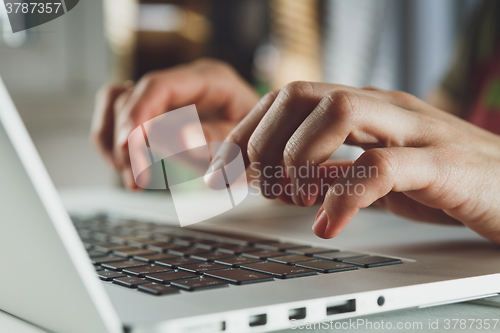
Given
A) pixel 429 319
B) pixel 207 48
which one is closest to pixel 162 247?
pixel 429 319

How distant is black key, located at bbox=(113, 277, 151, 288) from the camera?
0.27 m

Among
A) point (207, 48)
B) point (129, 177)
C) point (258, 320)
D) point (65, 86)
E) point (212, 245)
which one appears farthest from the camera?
point (207, 48)

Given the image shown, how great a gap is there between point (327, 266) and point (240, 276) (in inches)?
2.6

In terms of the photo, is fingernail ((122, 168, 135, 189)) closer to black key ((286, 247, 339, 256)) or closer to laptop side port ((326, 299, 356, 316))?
black key ((286, 247, 339, 256))

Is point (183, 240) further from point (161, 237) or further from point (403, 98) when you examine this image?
point (403, 98)

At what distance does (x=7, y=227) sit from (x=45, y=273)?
4 centimetres

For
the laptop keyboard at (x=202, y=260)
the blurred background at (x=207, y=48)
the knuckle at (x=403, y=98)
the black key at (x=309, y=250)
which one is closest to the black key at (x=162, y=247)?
the laptop keyboard at (x=202, y=260)

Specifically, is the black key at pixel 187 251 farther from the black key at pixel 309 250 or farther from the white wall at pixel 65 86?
the white wall at pixel 65 86

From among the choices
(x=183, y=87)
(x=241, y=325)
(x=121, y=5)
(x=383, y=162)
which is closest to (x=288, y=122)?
(x=383, y=162)

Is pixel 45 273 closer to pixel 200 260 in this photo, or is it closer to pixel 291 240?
pixel 200 260

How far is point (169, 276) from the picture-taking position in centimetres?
29

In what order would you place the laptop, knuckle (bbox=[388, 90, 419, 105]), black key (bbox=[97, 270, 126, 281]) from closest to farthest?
the laptop < black key (bbox=[97, 270, 126, 281]) < knuckle (bbox=[388, 90, 419, 105])

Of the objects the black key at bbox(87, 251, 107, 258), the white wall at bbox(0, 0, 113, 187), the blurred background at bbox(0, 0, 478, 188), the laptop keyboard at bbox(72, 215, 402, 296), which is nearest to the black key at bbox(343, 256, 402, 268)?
the laptop keyboard at bbox(72, 215, 402, 296)

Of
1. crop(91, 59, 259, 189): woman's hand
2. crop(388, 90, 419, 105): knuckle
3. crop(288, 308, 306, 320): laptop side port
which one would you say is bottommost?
crop(288, 308, 306, 320): laptop side port
